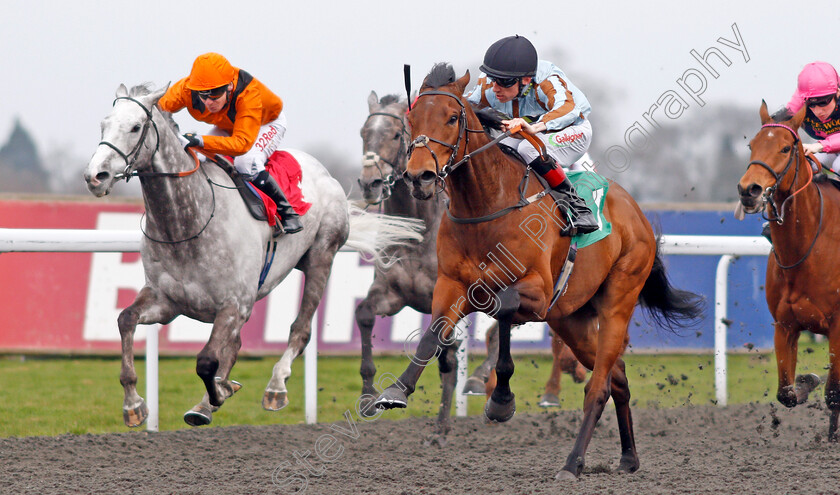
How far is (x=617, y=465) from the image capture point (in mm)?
4602

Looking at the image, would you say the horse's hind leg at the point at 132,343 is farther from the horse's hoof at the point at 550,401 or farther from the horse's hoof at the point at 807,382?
the horse's hoof at the point at 807,382

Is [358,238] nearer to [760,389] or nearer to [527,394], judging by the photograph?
[527,394]

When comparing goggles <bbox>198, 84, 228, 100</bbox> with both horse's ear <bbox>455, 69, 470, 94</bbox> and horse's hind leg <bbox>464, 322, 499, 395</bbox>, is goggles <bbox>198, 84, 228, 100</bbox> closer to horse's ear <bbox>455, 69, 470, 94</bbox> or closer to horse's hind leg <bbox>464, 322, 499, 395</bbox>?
horse's ear <bbox>455, 69, 470, 94</bbox>

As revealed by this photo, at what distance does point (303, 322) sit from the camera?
5.09 metres

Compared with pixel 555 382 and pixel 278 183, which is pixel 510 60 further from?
pixel 555 382

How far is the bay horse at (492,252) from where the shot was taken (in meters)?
3.43

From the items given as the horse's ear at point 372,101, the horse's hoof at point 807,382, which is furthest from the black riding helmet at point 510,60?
the horse's hoof at point 807,382

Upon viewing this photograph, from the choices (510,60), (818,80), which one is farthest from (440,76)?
(818,80)

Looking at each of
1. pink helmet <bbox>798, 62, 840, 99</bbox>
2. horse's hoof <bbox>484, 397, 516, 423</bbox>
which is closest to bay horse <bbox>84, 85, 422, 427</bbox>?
horse's hoof <bbox>484, 397, 516, 423</bbox>

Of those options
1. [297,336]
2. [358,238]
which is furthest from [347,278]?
[297,336]

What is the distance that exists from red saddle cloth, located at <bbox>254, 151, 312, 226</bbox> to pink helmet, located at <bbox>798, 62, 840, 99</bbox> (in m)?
2.84

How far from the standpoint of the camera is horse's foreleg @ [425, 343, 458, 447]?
5254 mm

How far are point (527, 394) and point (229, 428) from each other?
2.96m

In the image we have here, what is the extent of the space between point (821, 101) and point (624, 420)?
2194 mm
